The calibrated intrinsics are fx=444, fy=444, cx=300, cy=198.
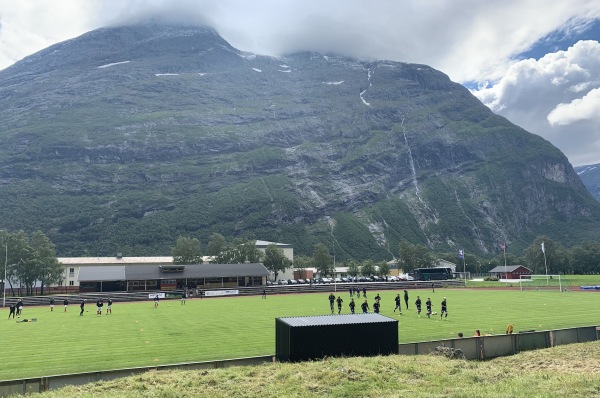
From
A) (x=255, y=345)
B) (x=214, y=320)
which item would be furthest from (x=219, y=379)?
(x=214, y=320)

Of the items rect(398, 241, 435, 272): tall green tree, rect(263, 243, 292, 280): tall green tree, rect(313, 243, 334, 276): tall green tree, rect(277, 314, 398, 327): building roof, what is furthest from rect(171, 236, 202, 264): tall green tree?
rect(277, 314, 398, 327): building roof

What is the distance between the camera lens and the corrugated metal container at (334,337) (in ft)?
60.7

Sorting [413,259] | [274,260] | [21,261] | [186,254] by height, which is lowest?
[413,259]

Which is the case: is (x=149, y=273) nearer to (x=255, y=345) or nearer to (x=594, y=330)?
(x=255, y=345)

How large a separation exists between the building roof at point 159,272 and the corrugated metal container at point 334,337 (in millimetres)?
78870

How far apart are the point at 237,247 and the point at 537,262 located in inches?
3833

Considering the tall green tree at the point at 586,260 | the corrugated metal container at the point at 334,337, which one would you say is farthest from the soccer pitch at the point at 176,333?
the tall green tree at the point at 586,260

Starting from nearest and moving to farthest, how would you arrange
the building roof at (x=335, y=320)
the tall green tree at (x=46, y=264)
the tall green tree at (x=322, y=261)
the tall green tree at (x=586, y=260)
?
Answer: the building roof at (x=335, y=320), the tall green tree at (x=46, y=264), the tall green tree at (x=322, y=261), the tall green tree at (x=586, y=260)

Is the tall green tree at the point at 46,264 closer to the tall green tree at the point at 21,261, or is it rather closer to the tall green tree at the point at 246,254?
the tall green tree at the point at 21,261

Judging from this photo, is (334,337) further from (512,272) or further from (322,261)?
(512,272)

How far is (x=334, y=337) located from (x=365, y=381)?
3.88 metres

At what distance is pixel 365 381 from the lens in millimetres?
15148

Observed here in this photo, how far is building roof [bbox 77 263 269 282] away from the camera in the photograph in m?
90.6

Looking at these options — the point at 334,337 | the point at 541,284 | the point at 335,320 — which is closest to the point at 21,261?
the point at 335,320
